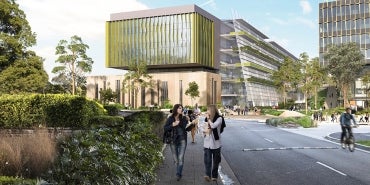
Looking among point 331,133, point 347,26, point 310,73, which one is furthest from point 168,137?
point 347,26

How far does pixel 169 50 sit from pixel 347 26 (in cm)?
4251

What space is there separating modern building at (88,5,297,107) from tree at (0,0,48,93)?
5386 centimetres

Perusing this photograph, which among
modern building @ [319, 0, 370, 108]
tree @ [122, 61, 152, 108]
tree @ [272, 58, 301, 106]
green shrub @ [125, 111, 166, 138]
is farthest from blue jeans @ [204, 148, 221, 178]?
modern building @ [319, 0, 370, 108]

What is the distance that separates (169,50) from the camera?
334ft

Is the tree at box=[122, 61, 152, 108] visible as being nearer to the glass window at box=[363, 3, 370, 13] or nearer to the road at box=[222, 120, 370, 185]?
the glass window at box=[363, 3, 370, 13]

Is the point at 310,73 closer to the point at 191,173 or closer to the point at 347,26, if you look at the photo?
the point at 347,26

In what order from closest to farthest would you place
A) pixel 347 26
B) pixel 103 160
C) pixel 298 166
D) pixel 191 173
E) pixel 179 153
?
pixel 103 160
pixel 179 153
pixel 191 173
pixel 298 166
pixel 347 26

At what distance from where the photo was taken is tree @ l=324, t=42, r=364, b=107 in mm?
88812

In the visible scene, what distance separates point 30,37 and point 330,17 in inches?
3119

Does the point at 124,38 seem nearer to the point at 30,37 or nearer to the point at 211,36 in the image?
the point at 211,36

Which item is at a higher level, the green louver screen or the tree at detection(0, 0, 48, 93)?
the green louver screen

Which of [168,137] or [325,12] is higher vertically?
[325,12]

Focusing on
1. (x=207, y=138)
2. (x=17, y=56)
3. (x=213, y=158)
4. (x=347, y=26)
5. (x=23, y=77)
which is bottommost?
(x=213, y=158)

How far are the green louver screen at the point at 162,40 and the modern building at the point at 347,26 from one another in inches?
1074
